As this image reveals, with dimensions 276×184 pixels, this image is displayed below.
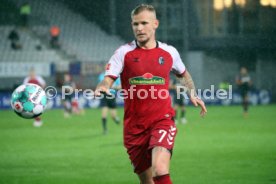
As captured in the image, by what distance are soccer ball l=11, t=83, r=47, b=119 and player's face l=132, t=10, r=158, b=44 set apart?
2.54 metres

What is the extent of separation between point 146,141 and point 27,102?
257 cm

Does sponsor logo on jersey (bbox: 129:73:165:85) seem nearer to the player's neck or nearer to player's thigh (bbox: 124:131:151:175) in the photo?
the player's neck

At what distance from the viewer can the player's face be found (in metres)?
7.34

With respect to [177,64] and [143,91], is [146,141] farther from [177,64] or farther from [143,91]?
[177,64]

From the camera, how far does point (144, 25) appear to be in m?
7.36

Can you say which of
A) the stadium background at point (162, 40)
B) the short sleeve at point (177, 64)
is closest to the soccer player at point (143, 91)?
the short sleeve at point (177, 64)

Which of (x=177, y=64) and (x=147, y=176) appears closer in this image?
(x=147, y=176)

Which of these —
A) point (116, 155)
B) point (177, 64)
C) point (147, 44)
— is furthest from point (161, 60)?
point (116, 155)

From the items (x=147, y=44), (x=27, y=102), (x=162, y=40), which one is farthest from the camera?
(x=162, y=40)

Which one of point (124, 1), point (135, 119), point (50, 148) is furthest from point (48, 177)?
point (124, 1)

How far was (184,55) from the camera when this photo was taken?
4194 cm

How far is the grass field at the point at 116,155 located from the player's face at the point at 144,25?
3591 millimetres

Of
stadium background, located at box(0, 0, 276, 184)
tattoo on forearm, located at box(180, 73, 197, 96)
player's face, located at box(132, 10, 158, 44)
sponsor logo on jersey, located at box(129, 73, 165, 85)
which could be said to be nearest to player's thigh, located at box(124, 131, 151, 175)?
sponsor logo on jersey, located at box(129, 73, 165, 85)

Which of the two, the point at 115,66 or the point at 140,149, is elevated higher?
the point at 115,66
